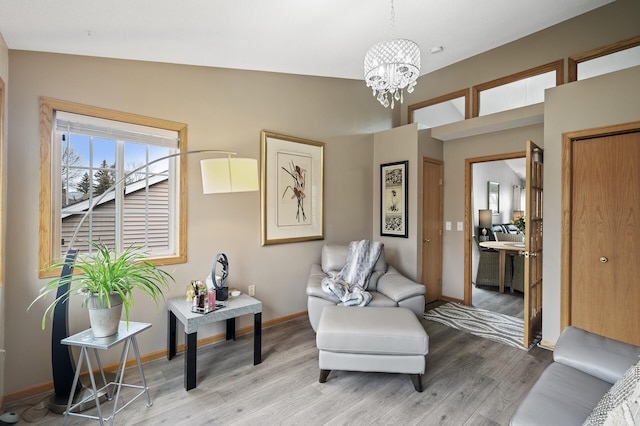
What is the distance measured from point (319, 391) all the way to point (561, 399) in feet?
4.69

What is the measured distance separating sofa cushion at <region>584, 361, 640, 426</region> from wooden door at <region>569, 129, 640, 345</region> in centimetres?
198

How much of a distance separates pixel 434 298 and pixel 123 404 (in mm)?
3702

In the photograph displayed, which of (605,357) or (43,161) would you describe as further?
(43,161)

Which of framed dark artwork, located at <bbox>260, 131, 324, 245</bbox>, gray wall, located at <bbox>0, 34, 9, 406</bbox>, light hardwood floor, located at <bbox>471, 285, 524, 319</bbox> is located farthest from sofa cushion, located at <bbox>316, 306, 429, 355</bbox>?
light hardwood floor, located at <bbox>471, 285, 524, 319</bbox>

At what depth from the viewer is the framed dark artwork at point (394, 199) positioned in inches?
155

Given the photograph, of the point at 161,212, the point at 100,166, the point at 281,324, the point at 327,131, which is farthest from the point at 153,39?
the point at 281,324

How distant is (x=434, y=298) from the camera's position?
166 inches

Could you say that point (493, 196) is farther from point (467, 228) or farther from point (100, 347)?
point (100, 347)

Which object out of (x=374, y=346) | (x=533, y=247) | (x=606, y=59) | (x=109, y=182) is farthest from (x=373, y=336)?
(x=606, y=59)

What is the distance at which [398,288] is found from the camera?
2.93 m

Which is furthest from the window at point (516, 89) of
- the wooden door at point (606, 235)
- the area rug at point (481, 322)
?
the area rug at point (481, 322)

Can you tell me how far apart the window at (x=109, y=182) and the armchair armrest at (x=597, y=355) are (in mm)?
2786

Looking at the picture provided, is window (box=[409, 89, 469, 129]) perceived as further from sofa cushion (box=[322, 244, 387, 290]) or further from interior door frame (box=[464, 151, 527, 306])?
sofa cushion (box=[322, 244, 387, 290])

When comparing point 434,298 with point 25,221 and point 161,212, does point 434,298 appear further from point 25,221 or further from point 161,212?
point 25,221
